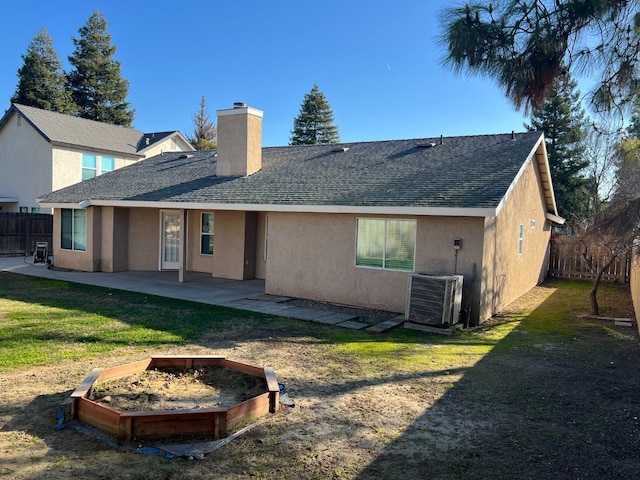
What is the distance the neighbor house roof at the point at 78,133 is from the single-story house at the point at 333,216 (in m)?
7.91

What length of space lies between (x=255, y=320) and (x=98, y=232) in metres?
8.96

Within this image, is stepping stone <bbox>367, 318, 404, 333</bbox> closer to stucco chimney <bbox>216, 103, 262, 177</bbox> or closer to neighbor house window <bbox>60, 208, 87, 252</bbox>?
stucco chimney <bbox>216, 103, 262, 177</bbox>

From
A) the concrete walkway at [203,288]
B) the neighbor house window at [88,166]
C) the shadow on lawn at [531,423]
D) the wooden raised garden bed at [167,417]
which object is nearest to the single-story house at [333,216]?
the concrete walkway at [203,288]

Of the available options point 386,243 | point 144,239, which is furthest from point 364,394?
point 144,239

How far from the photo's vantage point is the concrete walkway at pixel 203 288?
396 inches

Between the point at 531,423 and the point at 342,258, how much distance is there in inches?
267

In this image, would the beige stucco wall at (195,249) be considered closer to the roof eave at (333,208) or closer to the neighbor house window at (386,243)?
the roof eave at (333,208)

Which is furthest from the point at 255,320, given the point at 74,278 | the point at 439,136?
the point at 439,136

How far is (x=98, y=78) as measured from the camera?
45.7m

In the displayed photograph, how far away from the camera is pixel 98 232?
15.9 metres

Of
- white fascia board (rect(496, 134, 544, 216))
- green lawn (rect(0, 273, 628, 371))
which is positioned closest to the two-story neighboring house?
green lawn (rect(0, 273, 628, 371))

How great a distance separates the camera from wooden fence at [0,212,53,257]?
21.2 m

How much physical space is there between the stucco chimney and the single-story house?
0.04 meters

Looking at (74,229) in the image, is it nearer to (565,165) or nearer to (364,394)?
(364,394)
